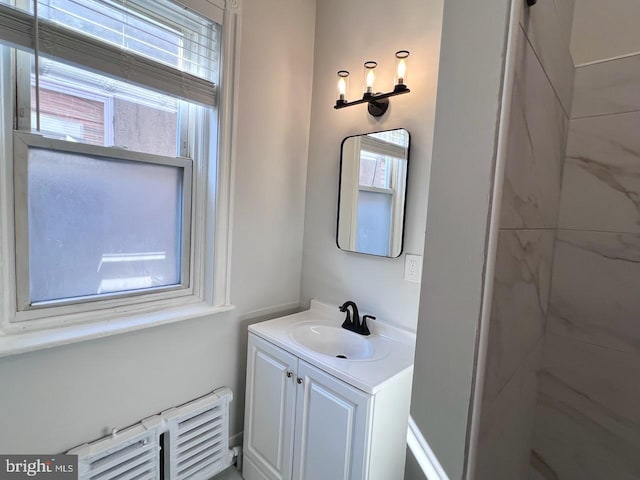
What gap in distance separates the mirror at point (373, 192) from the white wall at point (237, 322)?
35 cm

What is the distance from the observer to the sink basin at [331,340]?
1543 mm

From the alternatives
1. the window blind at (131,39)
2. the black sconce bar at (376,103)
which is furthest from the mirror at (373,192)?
the window blind at (131,39)

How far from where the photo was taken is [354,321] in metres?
1.63

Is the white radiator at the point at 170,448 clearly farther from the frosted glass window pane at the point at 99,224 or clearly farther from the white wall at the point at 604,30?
the white wall at the point at 604,30

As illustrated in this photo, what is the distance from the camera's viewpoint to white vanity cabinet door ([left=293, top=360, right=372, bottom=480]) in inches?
45.0

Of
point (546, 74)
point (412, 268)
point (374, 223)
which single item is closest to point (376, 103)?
point (374, 223)

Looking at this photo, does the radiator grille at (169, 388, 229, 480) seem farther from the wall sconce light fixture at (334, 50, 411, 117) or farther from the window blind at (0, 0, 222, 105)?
the wall sconce light fixture at (334, 50, 411, 117)

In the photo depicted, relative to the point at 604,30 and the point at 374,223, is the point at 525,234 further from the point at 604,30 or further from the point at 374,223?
the point at 374,223

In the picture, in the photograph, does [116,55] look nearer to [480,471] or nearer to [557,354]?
[480,471]

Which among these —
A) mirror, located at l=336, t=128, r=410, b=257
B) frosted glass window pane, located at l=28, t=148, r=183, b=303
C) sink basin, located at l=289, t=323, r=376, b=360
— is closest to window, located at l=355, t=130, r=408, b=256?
mirror, located at l=336, t=128, r=410, b=257

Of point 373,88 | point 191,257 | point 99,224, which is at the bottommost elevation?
point 191,257

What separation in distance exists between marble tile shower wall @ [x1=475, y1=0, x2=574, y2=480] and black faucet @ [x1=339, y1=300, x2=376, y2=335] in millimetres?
767

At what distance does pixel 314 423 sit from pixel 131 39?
1.79m

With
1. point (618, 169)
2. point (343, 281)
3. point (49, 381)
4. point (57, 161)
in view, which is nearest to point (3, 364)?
point (49, 381)
